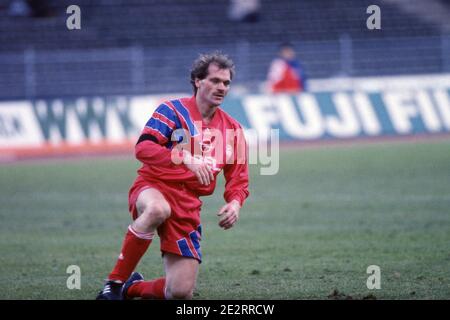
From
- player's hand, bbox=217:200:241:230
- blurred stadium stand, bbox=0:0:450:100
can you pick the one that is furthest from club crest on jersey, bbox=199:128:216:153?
blurred stadium stand, bbox=0:0:450:100

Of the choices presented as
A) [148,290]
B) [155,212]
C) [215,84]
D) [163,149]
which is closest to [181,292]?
[148,290]

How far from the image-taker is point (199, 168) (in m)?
6.41

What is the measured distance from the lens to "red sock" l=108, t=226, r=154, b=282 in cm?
668

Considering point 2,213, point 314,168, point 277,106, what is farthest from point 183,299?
point 277,106

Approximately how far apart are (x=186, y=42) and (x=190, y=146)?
1971 cm

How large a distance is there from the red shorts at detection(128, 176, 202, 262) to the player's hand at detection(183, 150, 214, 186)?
35 centimetres

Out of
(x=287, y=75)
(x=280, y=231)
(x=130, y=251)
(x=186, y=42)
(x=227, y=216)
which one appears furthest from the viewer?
(x=186, y=42)

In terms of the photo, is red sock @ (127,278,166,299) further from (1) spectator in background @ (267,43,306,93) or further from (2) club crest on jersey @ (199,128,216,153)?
(1) spectator in background @ (267,43,306,93)

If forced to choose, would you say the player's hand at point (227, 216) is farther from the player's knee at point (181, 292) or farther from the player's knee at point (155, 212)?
the player's knee at point (181, 292)

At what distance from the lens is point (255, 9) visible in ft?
89.2

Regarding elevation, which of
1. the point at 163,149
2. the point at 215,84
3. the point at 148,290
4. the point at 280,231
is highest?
the point at 215,84

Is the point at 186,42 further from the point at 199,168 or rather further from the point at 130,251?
the point at 199,168

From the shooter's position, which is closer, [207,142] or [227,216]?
[227,216]

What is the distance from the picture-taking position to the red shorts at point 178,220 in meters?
6.74
